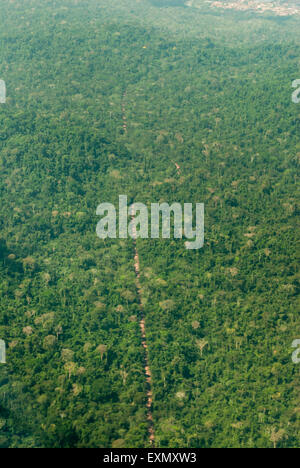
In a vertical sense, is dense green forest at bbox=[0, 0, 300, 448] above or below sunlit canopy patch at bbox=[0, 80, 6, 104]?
below

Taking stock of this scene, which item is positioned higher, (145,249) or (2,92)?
(2,92)

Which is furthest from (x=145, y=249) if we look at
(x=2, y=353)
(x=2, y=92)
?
(x=2, y=92)

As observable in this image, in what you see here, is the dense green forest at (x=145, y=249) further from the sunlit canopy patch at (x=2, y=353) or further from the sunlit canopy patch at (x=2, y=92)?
the sunlit canopy patch at (x=2, y=92)

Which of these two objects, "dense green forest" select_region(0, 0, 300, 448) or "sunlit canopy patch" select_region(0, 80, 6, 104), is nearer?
"dense green forest" select_region(0, 0, 300, 448)

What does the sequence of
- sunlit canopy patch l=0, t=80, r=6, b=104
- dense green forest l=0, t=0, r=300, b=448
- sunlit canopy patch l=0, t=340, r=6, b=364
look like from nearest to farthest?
1. dense green forest l=0, t=0, r=300, b=448
2. sunlit canopy patch l=0, t=340, r=6, b=364
3. sunlit canopy patch l=0, t=80, r=6, b=104

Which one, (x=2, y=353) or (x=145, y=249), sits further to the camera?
(x=145, y=249)

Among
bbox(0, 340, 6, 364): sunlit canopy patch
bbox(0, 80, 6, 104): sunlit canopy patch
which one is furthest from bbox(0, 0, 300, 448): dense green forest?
bbox(0, 80, 6, 104): sunlit canopy patch

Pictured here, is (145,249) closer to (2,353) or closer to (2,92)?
(2,353)

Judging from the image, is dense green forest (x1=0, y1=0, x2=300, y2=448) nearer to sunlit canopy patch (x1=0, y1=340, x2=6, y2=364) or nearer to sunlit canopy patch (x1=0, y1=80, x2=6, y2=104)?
sunlit canopy patch (x1=0, y1=340, x2=6, y2=364)
